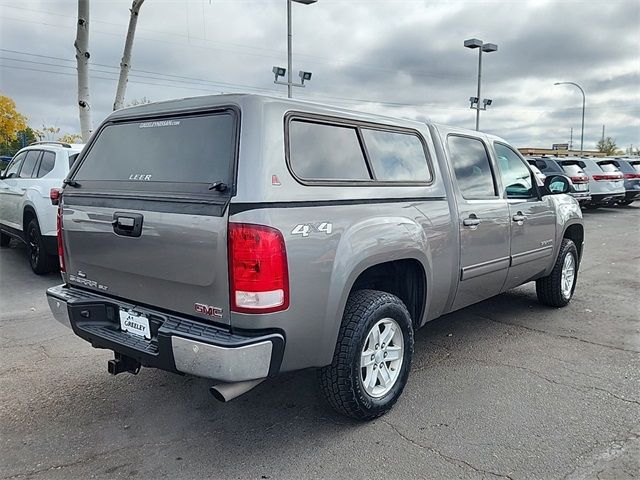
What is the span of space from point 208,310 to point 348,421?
4.02 ft

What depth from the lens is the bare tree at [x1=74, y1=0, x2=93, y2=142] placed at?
33.2ft

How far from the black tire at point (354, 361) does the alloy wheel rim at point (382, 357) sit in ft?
0.21

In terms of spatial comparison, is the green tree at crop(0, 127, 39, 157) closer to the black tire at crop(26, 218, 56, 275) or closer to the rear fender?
the black tire at crop(26, 218, 56, 275)

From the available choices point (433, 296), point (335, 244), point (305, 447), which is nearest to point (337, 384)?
point (305, 447)

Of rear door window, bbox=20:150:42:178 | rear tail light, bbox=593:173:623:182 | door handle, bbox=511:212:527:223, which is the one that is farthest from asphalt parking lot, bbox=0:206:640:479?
rear tail light, bbox=593:173:623:182

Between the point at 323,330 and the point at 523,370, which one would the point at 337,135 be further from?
the point at 523,370

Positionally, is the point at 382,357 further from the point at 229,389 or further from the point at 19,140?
the point at 19,140

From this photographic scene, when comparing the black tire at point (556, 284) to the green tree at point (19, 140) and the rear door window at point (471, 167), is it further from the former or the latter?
the green tree at point (19, 140)

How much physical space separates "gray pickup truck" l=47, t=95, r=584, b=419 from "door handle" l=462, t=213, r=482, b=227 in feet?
0.06

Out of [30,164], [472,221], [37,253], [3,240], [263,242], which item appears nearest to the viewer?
[263,242]

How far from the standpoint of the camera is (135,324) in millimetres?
3078

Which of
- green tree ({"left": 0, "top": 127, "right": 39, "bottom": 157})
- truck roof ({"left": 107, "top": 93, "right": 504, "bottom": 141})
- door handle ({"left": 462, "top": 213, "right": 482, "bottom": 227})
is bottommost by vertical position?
door handle ({"left": 462, "top": 213, "right": 482, "bottom": 227})

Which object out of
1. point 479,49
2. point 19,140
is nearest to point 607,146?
point 479,49

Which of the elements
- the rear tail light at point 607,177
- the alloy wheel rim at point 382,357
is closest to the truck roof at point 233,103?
the alloy wheel rim at point 382,357
